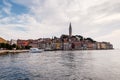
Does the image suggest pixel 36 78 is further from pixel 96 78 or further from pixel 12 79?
pixel 96 78

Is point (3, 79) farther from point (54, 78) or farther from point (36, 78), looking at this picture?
point (54, 78)

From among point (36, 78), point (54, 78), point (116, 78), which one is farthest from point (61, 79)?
point (116, 78)

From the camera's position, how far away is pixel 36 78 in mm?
25844

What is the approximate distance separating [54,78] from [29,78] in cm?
326

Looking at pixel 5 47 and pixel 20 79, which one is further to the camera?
pixel 5 47

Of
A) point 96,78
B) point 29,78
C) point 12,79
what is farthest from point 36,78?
point 96,78

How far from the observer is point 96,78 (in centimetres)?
2573

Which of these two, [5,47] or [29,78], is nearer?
[29,78]

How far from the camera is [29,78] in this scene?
26.1 meters

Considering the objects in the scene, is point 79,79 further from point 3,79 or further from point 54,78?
point 3,79

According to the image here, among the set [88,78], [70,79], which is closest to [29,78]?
[70,79]

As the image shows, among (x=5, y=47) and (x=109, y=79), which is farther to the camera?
(x=5, y=47)

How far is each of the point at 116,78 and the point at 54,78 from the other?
316 inches

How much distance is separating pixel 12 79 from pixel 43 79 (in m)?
3.99
